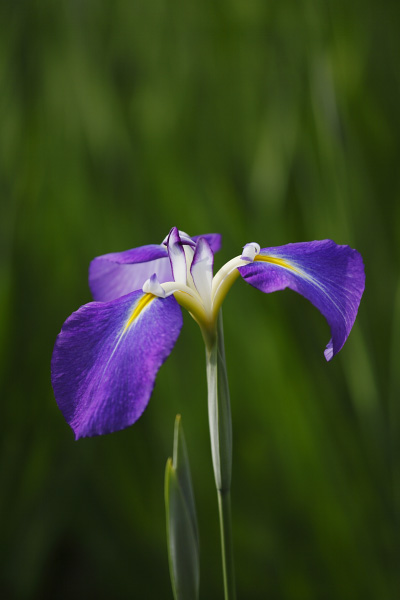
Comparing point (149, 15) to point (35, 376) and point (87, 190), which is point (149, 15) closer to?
point (87, 190)

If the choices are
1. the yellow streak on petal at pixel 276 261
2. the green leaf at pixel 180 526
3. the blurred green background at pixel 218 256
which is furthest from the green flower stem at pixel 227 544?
the blurred green background at pixel 218 256

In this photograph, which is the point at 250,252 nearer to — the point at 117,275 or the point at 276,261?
the point at 276,261

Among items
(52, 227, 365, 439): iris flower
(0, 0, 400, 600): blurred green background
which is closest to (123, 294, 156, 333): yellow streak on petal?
(52, 227, 365, 439): iris flower

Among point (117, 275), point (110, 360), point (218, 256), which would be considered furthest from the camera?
point (218, 256)

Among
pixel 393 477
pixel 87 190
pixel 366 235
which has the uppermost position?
pixel 87 190

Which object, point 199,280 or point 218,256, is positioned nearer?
point 199,280

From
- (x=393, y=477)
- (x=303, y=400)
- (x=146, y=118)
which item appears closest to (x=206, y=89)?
(x=146, y=118)

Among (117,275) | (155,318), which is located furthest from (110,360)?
(117,275)

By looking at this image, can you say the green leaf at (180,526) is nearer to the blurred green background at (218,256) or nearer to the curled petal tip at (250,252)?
the curled petal tip at (250,252)
